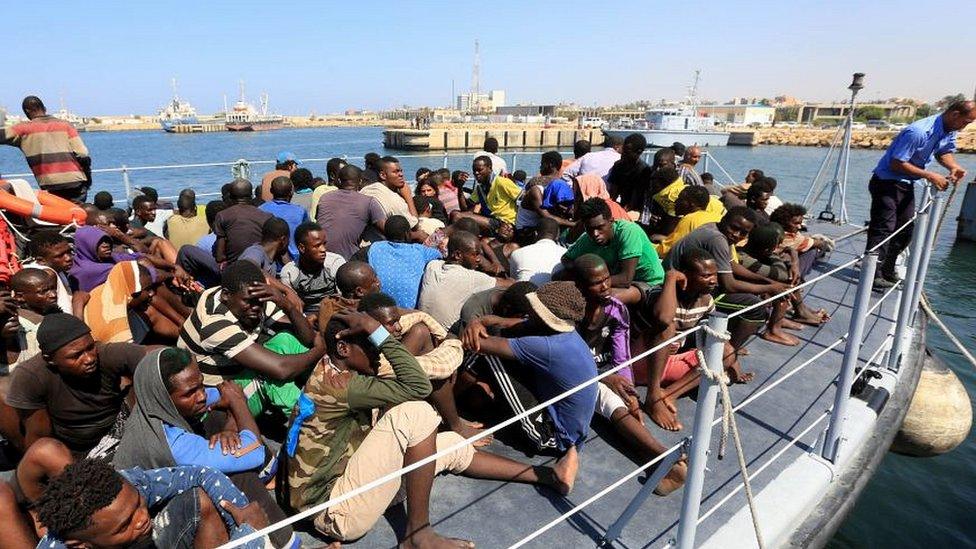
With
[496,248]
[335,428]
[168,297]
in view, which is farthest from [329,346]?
[496,248]

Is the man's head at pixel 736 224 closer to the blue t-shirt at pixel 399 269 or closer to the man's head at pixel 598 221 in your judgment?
the man's head at pixel 598 221

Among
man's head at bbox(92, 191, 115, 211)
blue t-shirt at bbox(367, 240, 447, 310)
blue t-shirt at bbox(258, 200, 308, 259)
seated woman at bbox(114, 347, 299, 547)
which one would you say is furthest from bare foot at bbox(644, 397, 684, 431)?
man's head at bbox(92, 191, 115, 211)

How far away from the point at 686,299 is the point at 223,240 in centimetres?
409

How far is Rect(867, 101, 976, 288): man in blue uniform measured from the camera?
5312mm

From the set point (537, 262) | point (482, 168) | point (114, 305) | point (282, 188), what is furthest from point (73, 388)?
point (482, 168)

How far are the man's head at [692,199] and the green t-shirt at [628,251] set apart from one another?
1000 mm

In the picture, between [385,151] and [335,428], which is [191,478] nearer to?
[335,428]

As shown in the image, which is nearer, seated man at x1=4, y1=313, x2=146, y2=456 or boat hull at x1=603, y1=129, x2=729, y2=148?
seated man at x1=4, y1=313, x2=146, y2=456

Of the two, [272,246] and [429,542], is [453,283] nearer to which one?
[272,246]

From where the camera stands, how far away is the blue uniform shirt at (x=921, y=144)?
18.1 ft

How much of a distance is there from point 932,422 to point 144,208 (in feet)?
28.9

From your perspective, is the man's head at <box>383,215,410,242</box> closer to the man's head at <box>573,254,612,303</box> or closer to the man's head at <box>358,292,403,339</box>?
the man's head at <box>358,292,403,339</box>

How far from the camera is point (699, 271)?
12.3ft

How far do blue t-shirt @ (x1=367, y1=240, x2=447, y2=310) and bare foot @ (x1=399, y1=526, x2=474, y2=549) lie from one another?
6.19ft
